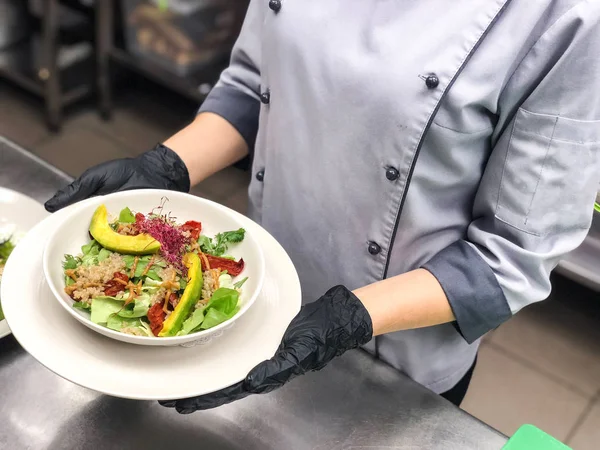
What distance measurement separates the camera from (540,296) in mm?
878

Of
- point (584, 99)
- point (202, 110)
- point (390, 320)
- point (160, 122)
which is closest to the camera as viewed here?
point (584, 99)

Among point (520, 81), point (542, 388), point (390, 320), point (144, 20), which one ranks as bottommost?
point (542, 388)

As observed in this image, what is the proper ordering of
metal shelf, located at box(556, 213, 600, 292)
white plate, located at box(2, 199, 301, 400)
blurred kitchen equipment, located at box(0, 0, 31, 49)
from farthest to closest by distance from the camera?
blurred kitchen equipment, located at box(0, 0, 31, 49) → metal shelf, located at box(556, 213, 600, 292) → white plate, located at box(2, 199, 301, 400)

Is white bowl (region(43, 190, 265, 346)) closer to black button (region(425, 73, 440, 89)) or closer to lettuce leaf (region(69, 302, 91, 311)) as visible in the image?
lettuce leaf (region(69, 302, 91, 311))

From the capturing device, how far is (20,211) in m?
1.02

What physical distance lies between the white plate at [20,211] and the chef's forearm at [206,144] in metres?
0.22

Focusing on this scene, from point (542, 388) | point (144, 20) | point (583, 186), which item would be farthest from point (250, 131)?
point (144, 20)

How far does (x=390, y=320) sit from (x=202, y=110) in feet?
1.64

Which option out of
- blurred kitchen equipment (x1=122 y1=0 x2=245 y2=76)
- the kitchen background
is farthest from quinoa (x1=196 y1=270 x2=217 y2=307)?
blurred kitchen equipment (x1=122 y1=0 x2=245 y2=76)

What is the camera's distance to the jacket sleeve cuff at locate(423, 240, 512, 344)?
33.8 inches

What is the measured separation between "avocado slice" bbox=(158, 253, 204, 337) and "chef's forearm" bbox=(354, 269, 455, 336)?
203 mm

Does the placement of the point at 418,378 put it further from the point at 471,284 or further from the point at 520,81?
the point at 520,81

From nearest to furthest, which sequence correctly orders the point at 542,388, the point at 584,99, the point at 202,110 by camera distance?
the point at 584,99
the point at 202,110
the point at 542,388

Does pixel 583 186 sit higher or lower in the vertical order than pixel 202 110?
higher
